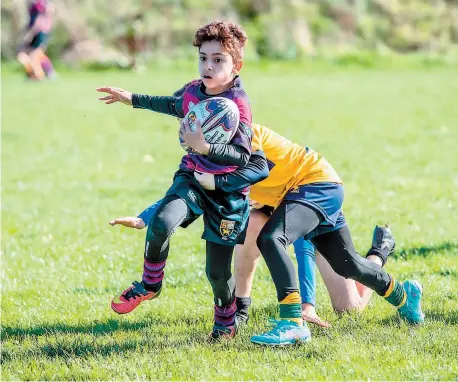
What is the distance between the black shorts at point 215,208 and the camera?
180 inches

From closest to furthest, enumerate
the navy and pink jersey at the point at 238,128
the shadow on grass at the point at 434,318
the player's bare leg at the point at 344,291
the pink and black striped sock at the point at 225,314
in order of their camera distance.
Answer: the navy and pink jersey at the point at 238,128 → the pink and black striped sock at the point at 225,314 → the shadow on grass at the point at 434,318 → the player's bare leg at the point at 344,291

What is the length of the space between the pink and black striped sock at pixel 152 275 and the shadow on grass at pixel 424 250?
8.72 ft

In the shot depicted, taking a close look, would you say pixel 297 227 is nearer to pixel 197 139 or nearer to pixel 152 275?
pixel 197 139

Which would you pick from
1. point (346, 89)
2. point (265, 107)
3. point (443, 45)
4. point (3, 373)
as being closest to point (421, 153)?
point (265, 107)

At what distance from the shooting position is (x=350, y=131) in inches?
550

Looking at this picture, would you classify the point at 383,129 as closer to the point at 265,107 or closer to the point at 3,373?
the point at 265,107

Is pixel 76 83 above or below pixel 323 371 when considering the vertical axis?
below

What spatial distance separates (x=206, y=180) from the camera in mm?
4531

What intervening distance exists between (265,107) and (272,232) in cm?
1163

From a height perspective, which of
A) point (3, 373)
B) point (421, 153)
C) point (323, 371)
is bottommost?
point (421, 153)

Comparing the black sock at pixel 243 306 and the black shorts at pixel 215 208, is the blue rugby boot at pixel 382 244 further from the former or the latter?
the black shorts at pixel 215 208

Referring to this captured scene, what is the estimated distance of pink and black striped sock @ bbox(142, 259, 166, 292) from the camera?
473cm

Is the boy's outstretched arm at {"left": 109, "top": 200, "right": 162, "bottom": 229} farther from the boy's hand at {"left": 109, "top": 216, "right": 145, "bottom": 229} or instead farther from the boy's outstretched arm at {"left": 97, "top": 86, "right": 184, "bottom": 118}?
the boy's outstretched arm at {"left": 97, "top": 86, "right": 184, "bottom": 118}

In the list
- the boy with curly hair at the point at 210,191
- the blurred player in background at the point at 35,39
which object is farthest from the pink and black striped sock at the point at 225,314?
the blurred player in background at the point at 35,39
